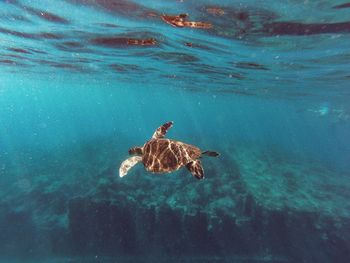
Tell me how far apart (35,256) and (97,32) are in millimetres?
14073

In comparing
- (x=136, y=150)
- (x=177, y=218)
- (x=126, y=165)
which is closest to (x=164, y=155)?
(x=136, y=150)

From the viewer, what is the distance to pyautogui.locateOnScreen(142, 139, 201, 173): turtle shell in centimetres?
834

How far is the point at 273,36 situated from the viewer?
15.4 meters

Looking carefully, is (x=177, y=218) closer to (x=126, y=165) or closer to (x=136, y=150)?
(x=136, y=150)

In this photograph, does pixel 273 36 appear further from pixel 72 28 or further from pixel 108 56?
pixel 108 56

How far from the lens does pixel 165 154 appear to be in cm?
855

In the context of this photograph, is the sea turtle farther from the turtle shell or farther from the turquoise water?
the turquoise water

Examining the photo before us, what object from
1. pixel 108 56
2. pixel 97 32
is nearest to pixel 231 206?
pixel 97 32

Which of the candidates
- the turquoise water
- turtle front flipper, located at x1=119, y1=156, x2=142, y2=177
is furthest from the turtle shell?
the turquoise water

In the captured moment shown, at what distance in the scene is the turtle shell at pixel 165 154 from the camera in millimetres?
8344

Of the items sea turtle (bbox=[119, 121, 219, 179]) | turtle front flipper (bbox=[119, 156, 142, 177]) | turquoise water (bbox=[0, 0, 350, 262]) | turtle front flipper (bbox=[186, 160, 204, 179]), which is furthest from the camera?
turquoise water (bbox=[0, 0, 350, 262])

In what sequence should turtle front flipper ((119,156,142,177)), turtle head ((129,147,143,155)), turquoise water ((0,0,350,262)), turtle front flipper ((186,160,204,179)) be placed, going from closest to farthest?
turtle front flipper ((186,160,204,179))
turtle front flipper ((119,156,142,177))
turtle head ((129,147,143,155))
turquoise water ((0,0,350,262))

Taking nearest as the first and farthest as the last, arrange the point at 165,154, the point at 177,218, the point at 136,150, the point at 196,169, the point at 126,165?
the point at 196,169, the point at 126,165, the point at 165,154, the point at 136,150, the point at 177,218

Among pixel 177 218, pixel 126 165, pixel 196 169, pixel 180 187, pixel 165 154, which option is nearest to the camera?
pixel 196 169
